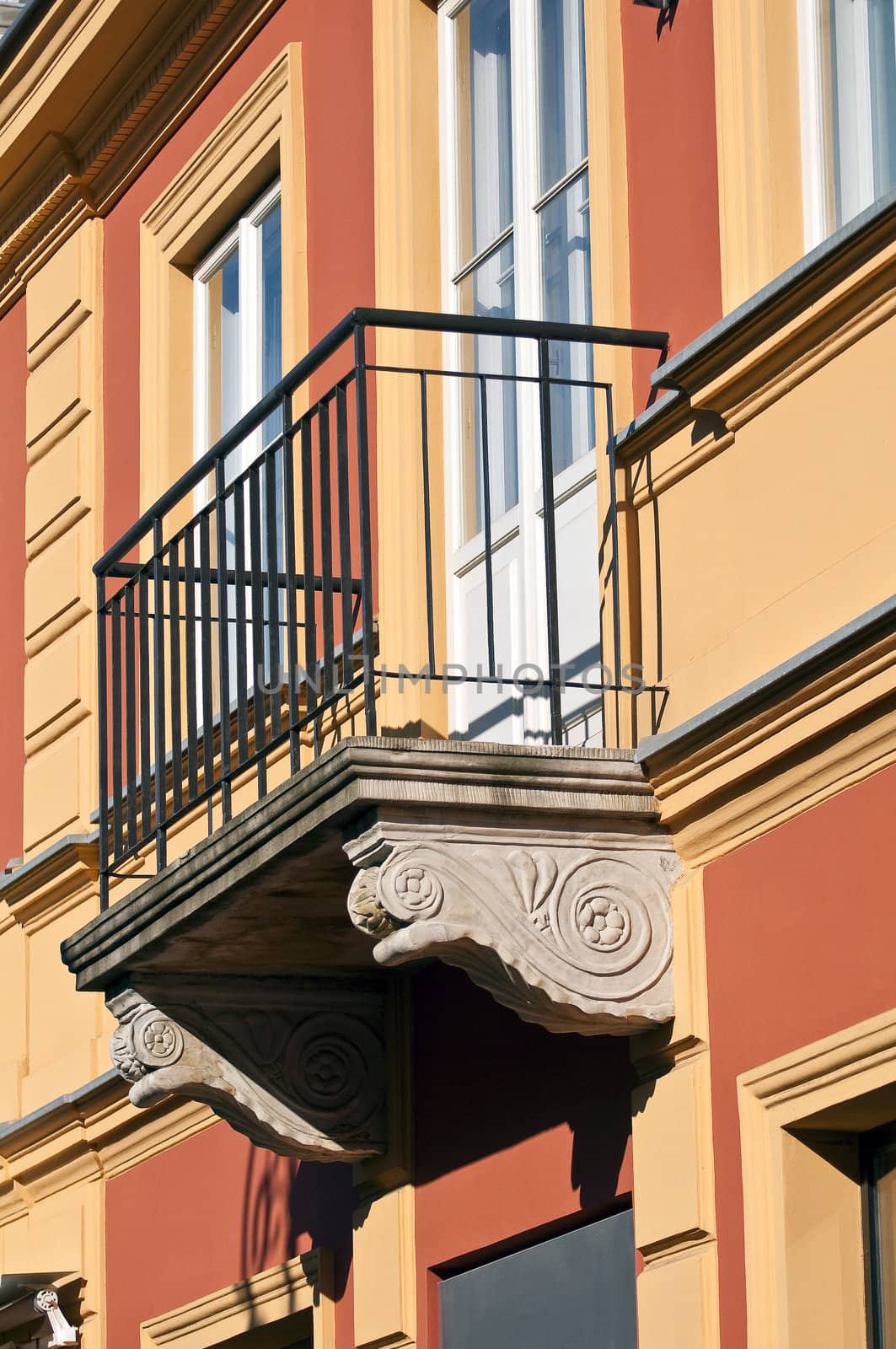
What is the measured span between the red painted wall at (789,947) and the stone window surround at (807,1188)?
67 mm

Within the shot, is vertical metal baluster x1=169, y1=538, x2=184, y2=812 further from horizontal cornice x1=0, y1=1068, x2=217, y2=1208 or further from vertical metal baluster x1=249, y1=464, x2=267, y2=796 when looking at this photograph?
horizontal cornice x1=0, y1=1068, x2=217, y2=1208

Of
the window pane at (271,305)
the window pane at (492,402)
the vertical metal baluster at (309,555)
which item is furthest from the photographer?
the window pane at (271,305)

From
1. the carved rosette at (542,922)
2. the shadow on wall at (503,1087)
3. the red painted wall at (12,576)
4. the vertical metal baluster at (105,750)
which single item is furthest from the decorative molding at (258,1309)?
the red painted wall at (12,576)

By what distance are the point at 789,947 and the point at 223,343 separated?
540cm

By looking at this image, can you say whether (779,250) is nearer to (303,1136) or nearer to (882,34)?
(882,34)

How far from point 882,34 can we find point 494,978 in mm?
2530

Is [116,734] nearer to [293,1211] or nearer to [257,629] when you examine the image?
[257,629]

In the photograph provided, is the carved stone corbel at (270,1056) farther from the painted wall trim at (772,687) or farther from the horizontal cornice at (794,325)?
the horizontal cornice at (794,325)

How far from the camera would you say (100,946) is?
8.40m

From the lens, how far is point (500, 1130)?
25.7 ft

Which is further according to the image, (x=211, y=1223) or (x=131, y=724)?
(x=211, y=1223)

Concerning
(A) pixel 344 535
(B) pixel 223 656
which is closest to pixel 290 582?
(B) pixel 223 656

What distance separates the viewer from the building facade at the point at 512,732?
6.57 m

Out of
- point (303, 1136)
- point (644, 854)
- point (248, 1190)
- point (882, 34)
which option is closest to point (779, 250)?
point (882, 34)
